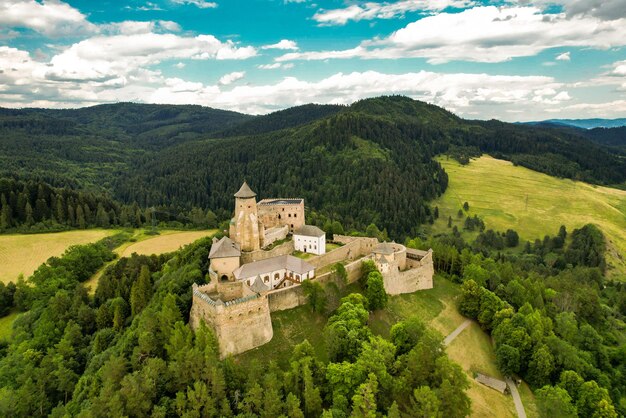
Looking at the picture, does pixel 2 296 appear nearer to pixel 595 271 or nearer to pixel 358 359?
pixel 358 359

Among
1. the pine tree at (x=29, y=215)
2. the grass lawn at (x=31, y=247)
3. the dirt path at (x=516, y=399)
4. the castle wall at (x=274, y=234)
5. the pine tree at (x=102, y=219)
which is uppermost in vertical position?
the castle wall at (x=274, y=234)

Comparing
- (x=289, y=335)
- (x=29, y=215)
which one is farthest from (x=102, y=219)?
(x=289, y=335)

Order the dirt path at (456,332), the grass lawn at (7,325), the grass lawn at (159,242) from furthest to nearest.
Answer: the grass lawn at (159,242) → the grass lawn at (7,325) → the dirt path at (456,332)

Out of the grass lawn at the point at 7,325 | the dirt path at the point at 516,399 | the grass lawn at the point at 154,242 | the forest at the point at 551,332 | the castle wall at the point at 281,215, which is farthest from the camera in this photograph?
the grass lawn at the point at 154,242

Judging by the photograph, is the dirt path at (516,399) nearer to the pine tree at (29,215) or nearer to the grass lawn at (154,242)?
the grass lawn at (154,242)

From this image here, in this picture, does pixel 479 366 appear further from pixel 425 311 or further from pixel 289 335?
pixel 289 335

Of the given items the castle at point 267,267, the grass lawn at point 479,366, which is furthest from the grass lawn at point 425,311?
the grass lawn at point 479,366

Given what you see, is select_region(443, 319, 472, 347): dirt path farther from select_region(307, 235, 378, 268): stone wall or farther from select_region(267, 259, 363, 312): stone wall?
select_region(267, 259, 363, 312): stone wall
